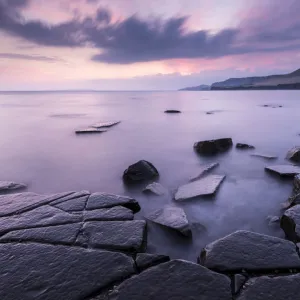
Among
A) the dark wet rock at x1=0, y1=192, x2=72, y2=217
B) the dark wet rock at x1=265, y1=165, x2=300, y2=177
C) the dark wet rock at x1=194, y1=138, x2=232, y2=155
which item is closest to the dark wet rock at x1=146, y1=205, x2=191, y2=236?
the dark wet rock at x1=0, y1=192, x2=72, y2=217

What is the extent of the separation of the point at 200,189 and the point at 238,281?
306 centimetres

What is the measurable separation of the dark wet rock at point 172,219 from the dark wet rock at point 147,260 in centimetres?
104

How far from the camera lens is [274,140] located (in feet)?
40.7

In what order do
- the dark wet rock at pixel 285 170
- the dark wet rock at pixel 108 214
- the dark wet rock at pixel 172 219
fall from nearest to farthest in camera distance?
the dark wet rock at pixel 108 214
the dark wet rock at pixel 172 219
the dark wet rock at pixel 285 170

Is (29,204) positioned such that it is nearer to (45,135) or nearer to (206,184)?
(206,184)

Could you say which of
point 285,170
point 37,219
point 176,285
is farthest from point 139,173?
point 176,285

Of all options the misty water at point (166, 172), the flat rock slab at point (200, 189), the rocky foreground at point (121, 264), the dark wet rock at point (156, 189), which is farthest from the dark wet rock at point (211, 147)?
the rocky foreground at point (121, 264)

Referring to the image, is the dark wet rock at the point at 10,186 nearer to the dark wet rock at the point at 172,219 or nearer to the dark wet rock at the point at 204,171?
the dark wet rock at the point at 172,219

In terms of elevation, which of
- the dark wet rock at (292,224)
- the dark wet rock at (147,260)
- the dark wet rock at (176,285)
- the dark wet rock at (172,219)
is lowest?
the dark wet rock at (172,219)

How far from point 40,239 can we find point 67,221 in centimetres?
48

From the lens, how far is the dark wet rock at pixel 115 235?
9.89ft

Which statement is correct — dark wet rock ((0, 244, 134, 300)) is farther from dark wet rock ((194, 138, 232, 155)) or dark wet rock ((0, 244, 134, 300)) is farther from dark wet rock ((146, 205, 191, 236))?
dark wet rock ((194, 138, 232, 155))

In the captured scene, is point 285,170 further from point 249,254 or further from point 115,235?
point 115,235

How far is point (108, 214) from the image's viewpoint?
3816mm
